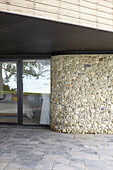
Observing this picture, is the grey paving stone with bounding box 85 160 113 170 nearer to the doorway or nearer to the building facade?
the building facade

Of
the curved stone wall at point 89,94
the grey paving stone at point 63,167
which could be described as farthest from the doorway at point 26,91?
the grey paving stone at point 63,167

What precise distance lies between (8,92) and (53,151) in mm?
3040

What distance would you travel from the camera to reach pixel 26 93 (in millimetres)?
6977

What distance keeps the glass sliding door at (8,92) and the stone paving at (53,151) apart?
81 cm

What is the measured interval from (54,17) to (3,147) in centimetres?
325

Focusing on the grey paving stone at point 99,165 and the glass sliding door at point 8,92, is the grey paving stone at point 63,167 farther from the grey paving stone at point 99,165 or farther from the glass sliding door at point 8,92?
the glass sliding door at point 8,92

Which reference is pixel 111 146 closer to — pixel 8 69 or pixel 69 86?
pixel 69 86

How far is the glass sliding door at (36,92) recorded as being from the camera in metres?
6.90

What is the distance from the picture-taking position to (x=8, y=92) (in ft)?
23.4

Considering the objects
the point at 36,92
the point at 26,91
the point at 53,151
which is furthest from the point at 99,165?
the point at 26,91

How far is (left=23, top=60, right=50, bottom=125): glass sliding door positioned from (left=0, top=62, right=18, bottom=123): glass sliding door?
1.11 ft

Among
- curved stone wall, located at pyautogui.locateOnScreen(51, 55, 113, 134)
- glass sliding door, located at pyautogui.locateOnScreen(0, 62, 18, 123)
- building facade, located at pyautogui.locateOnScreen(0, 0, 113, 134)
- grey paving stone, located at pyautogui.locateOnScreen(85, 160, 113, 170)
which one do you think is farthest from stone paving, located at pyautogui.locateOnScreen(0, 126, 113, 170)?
glass sliding door, located at pyautogui.locateOnScreen(0, 62, 18, 123)

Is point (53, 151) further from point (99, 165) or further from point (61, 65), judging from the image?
point (61, 65)

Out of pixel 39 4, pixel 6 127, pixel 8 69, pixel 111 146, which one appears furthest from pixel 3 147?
pixel 39 4
